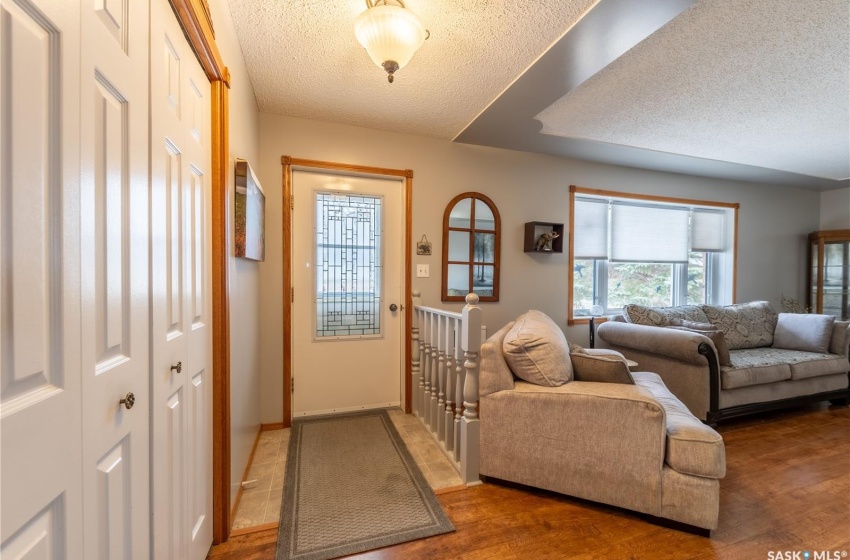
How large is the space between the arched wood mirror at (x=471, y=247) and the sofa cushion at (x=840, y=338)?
2966 millimetres

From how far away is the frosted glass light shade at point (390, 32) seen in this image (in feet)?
4.38

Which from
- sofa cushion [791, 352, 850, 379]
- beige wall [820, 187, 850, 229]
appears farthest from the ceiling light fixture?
beige wall [820, 187, 850, 229]

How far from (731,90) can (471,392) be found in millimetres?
2496

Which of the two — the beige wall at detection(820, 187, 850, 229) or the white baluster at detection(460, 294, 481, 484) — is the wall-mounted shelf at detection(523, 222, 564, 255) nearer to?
the white baluster at detection(460, 294, 481, 484)

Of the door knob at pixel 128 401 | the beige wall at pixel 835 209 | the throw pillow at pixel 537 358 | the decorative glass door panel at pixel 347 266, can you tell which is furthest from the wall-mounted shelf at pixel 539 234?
the beige wall at pixel 835 209

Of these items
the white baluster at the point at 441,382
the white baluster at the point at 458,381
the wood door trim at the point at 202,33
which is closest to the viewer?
the wood door trim at the point at 202,33

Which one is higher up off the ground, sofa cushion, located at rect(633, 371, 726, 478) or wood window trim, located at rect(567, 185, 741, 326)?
wood window trim, located at rect(567, 185, 741, 326)

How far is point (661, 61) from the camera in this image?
181 centimetres

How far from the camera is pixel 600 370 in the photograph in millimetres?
1762

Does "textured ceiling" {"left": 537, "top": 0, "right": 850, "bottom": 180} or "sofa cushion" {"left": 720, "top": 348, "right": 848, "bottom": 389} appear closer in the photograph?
"textured ceiling" {"left": 537, "top": 0, "right": 850, "bottom": 180}

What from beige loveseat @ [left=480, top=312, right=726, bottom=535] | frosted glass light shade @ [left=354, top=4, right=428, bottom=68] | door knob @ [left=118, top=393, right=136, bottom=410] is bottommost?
beige loveseat @ [left=480, top=312, right=726, bottom=535]

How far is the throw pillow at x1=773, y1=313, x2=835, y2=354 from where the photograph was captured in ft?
9.59

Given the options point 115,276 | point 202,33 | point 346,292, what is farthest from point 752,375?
point 202,33

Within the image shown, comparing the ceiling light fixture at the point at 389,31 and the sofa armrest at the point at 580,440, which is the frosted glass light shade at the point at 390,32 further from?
the sofa armrest at the point at 580,440
